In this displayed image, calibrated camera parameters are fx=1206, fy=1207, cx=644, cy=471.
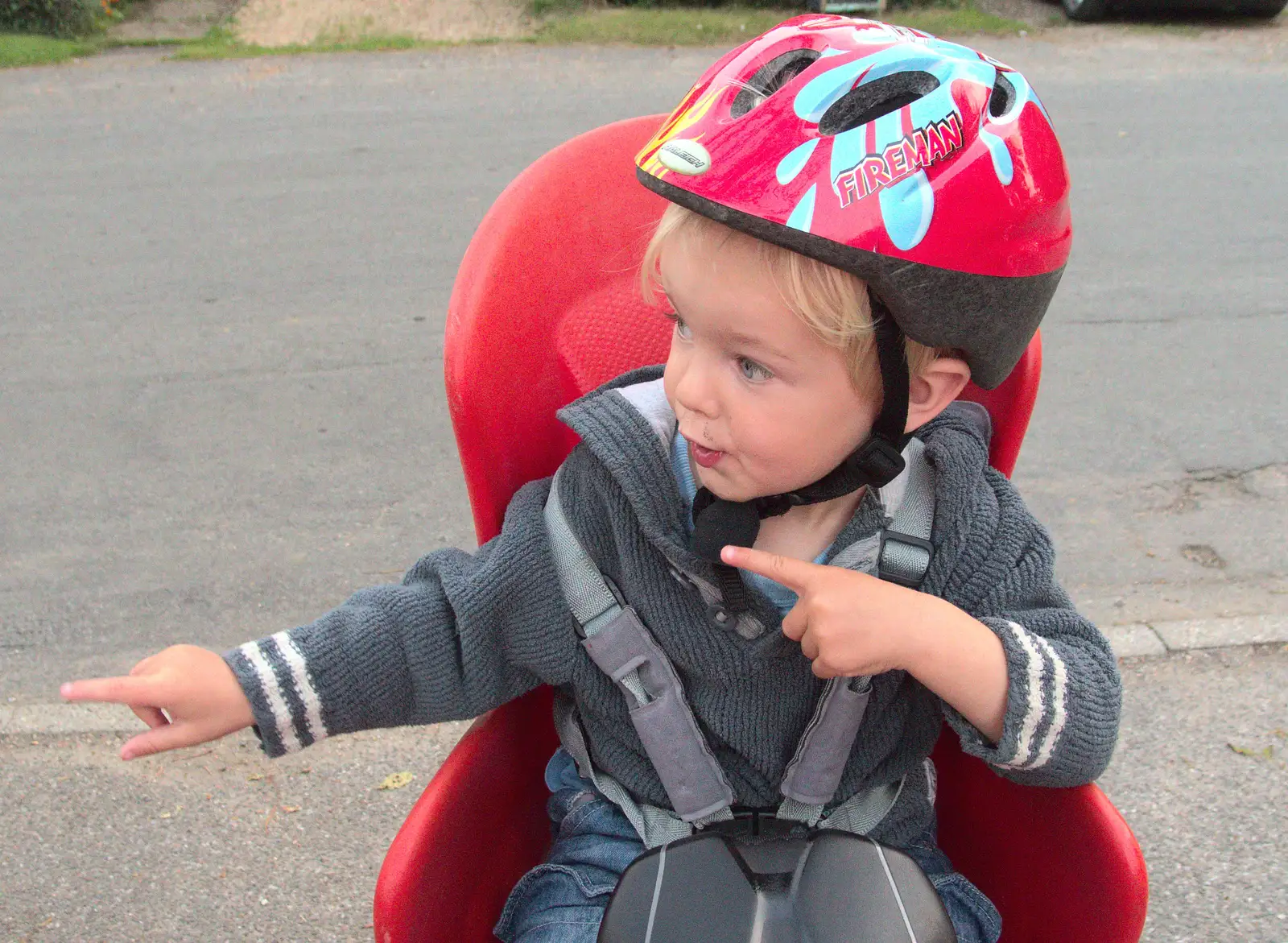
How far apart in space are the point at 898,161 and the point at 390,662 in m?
0.80

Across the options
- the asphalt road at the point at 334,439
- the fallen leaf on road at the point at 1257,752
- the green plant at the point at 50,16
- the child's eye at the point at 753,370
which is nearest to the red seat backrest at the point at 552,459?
the child's eye at the point at 753,370

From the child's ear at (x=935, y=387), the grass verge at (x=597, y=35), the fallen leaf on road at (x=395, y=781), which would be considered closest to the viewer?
the child's ear at (x=935, y=387)

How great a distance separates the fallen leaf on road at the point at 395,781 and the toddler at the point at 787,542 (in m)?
0.95

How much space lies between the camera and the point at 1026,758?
1.31 meters

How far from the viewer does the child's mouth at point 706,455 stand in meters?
1.38

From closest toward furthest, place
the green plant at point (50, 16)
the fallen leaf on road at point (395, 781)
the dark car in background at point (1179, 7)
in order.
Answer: the fallen leaf on road at point (395, 781) → the dark car in background at point (1179, 7) → the green plant at point (50, 16)

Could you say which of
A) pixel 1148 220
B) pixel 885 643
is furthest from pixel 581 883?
pixel 1148 220

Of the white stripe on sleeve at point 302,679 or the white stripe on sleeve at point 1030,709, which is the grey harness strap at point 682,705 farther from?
the white stripe on sleeve at point 302,679

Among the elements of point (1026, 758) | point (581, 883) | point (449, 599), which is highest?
point (449, 599)

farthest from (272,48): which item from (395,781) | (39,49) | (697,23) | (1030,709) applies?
(1030,709)

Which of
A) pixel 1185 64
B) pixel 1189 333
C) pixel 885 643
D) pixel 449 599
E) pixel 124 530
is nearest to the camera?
pixel 885 643

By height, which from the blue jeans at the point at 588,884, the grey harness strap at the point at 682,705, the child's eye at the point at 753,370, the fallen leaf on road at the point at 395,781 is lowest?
the fallen leaf on road at the point at 395,781

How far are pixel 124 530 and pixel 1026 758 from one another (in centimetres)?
276

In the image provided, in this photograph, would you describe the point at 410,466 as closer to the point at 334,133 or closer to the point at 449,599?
the point at 449,599
